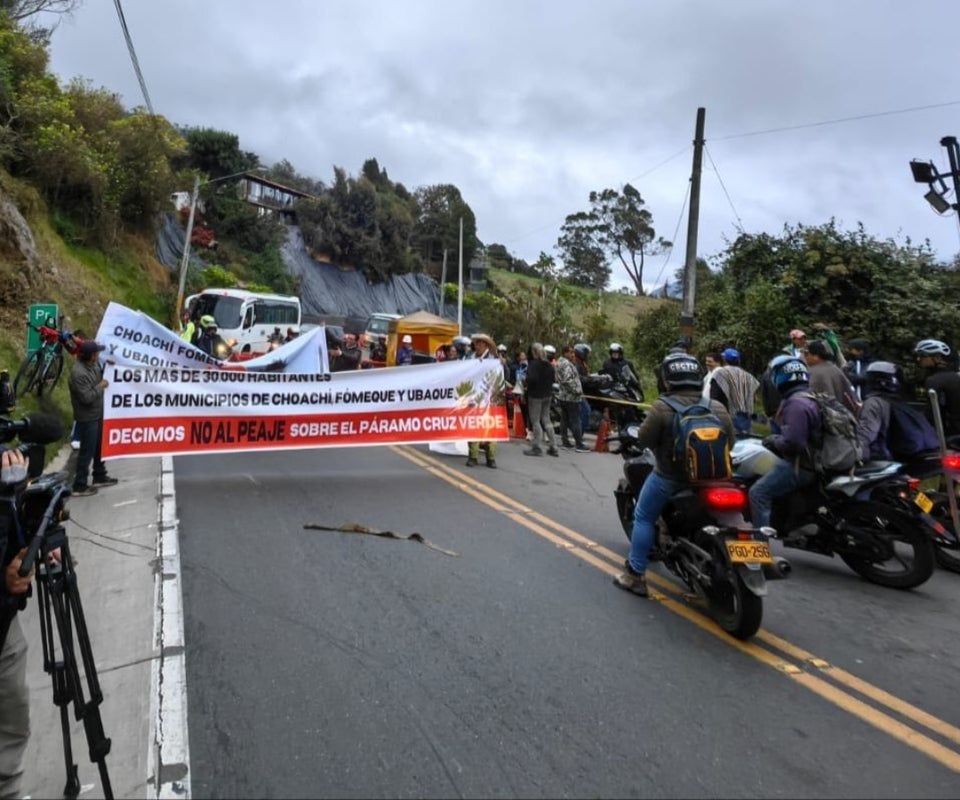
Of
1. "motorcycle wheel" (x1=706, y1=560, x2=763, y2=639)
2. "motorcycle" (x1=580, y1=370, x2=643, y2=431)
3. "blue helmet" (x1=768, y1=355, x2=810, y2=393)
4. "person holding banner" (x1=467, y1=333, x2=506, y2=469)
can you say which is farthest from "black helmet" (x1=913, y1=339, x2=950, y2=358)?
"motorcycle" (x1=580, y1=370, x2=643, y2=431)

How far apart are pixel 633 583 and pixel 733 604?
787 mm

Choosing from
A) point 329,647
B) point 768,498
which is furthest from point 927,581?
point 329,647

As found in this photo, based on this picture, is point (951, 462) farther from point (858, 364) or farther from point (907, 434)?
point (858, 364)

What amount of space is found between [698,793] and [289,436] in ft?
22.2

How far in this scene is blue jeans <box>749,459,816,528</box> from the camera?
5.62 m

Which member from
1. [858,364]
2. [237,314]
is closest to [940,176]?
[858,364]

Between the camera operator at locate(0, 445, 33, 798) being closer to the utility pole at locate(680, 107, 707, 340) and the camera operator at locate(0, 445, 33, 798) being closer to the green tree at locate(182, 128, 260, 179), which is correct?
the utility pole at locate(680, 107, 707, 340)

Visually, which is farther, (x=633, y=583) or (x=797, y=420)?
(x=797, y=420)

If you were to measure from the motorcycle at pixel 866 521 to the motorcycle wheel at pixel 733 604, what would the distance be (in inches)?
60.3

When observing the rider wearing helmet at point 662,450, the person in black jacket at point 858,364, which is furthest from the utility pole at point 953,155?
the rider wearing helmet at point 662,450

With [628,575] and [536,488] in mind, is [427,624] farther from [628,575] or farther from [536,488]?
[536,488]

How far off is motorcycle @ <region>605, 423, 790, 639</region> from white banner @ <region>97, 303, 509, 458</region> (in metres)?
4.77

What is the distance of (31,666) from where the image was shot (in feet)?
13.2

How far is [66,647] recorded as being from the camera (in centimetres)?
260
